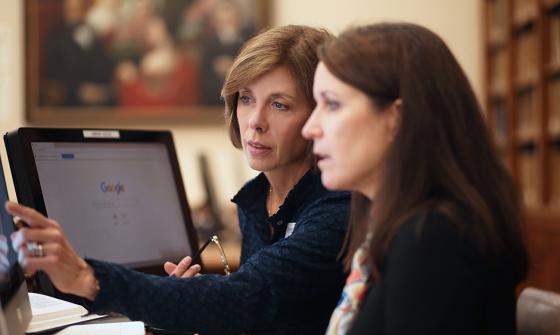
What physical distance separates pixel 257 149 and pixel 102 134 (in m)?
0.35

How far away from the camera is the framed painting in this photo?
482cm

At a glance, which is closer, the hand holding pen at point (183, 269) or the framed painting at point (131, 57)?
the hand holding pen at point (183, 269)

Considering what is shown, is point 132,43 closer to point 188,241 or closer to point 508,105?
point 508,105

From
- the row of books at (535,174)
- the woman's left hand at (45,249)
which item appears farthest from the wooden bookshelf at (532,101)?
the woman's left hand at (45,249)

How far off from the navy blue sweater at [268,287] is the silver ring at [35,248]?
0.11 m

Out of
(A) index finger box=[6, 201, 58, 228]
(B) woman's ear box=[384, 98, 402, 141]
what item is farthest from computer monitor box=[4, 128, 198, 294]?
(B) woman's ear box=[384, 98, 402, 141]

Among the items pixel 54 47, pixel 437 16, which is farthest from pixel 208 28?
pixel 437 16

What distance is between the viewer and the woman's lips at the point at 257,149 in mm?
1604

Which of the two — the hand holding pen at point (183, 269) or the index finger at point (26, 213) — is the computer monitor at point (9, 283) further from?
the hand holding pen at point (183, 269)

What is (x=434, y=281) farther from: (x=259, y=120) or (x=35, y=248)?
(x=259, y=120)

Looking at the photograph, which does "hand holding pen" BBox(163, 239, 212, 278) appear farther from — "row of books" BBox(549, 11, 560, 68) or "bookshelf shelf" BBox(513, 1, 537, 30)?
"bookshelf shelf" BBox(513, 1, 537, 30)

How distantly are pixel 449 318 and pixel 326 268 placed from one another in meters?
0.49

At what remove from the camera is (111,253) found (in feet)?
5.29

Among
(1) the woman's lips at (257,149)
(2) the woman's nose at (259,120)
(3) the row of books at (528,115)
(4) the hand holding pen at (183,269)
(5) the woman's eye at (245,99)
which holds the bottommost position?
(3) the row of books at (528,115)
